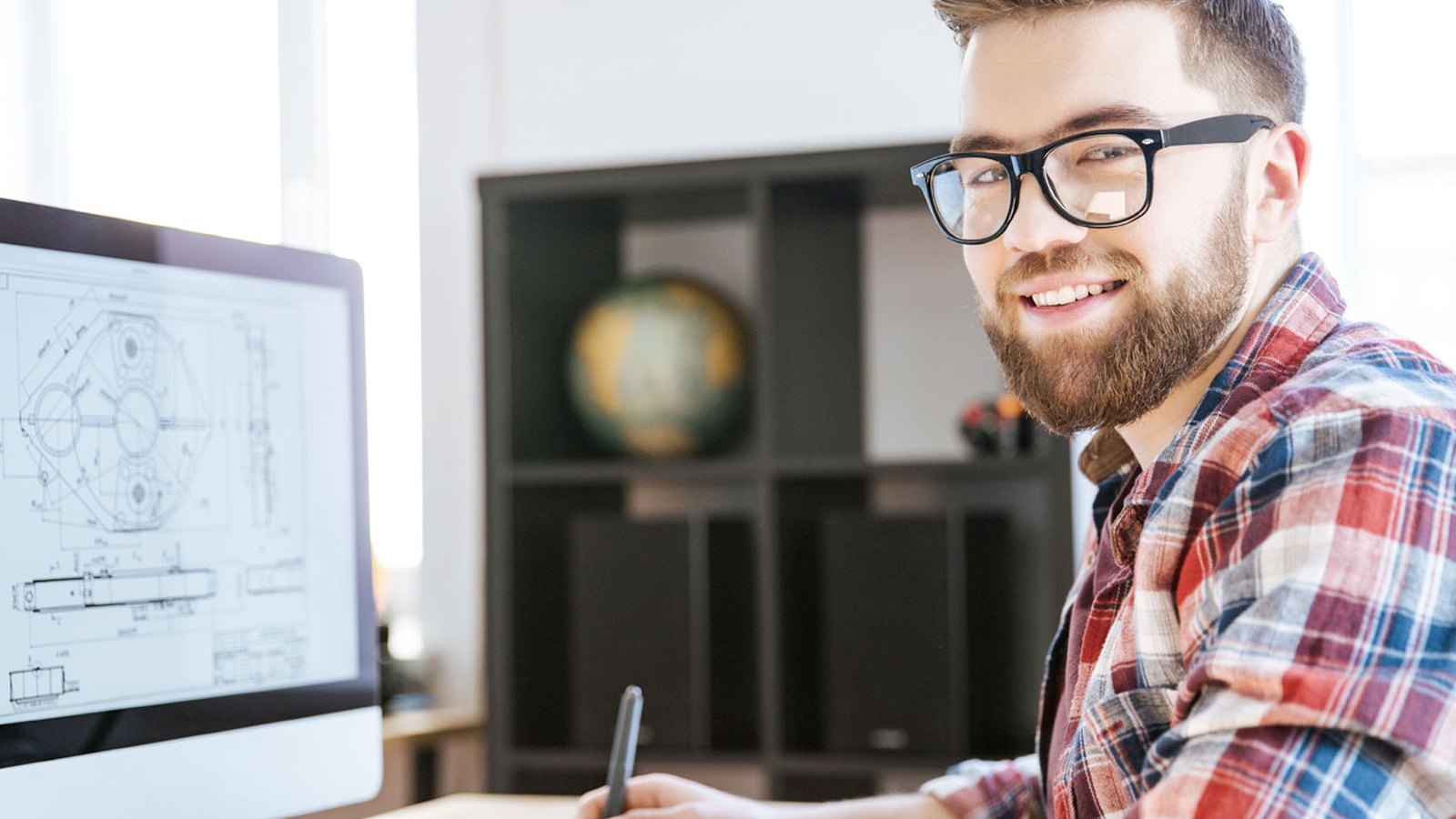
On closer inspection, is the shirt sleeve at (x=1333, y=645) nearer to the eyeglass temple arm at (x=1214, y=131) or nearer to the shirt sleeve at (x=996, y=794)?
Result: the eyeglass temple arm at (x=1214, y=131)

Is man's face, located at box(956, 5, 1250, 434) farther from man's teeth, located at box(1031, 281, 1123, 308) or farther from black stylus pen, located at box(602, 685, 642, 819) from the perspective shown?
black stylus pen, located at box(602, 685, 642, 819)

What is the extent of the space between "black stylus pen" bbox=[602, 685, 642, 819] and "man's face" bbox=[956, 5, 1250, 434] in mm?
427

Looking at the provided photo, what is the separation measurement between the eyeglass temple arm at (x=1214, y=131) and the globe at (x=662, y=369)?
4.81 ft

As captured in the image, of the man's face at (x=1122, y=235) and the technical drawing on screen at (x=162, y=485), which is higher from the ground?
the man's face at (x=1122, y=235)

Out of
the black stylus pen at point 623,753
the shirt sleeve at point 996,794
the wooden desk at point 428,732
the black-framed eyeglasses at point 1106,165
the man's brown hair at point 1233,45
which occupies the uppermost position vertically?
the man's brown hair at point 1233,45

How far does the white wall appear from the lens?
2.57 m

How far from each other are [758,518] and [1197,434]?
4.67 ft

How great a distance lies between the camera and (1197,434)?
94cm

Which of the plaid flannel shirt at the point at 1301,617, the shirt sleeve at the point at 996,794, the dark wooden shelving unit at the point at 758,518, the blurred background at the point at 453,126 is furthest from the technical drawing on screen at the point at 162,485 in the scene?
the blurred background at the point at 453,126

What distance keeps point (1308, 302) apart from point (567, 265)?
5.73 feet

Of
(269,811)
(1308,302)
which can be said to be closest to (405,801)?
(269,811)

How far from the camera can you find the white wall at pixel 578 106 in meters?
2.57

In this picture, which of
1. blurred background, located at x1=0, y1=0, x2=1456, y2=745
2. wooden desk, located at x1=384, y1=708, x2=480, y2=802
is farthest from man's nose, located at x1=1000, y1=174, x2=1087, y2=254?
wooden desk, located at x1=384, y1=708, x2=480, y2=802

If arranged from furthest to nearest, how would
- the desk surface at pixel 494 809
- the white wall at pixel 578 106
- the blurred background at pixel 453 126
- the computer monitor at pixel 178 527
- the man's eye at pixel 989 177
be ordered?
the white wall at pixel 578 106
the blurred background at pixel 453 126
the desk surface at pixel 494 809
the man's eye at pixel 989 177
the computer monitor at pixel 178 527
